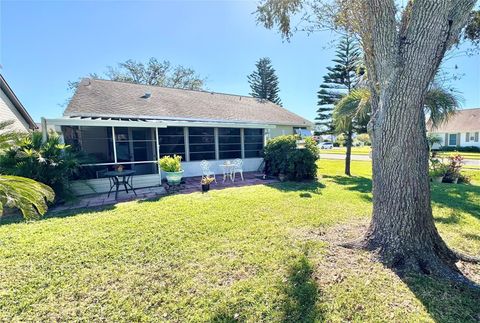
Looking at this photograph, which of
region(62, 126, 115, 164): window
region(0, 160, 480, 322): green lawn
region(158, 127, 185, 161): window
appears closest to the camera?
region(0, 160, 480, 322): green lawn

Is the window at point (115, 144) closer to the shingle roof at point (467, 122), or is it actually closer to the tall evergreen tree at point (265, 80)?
the tall evergreen tree at point (265, 80)

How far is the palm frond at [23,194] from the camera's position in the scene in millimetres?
3180

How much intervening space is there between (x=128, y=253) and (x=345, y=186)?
869cm

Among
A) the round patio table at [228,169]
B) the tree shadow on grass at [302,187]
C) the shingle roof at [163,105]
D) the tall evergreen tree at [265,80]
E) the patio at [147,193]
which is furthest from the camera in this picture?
the tall evergreen tree at [265,80]

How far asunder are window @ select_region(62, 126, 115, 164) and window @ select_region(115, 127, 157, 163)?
1.27 ft

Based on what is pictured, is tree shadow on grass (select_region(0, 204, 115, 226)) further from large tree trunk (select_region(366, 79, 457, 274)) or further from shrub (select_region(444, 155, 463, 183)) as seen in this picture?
shrub (select_region(444, 155, 463, 183))

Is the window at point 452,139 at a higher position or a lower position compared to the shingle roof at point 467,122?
lower

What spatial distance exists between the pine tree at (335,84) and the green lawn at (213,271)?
14.2 m

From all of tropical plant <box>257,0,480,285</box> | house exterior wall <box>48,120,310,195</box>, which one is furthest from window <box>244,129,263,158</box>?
tropical plant <box>257,0,480,285</box>

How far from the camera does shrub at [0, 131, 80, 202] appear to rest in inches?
258

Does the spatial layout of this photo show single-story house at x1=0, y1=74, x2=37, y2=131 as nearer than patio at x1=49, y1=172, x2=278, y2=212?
No

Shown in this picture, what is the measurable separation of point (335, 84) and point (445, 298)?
20484mm

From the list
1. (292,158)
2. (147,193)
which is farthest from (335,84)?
(147,193)

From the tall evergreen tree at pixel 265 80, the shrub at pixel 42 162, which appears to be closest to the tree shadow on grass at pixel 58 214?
the shrub at pixel 42 162
